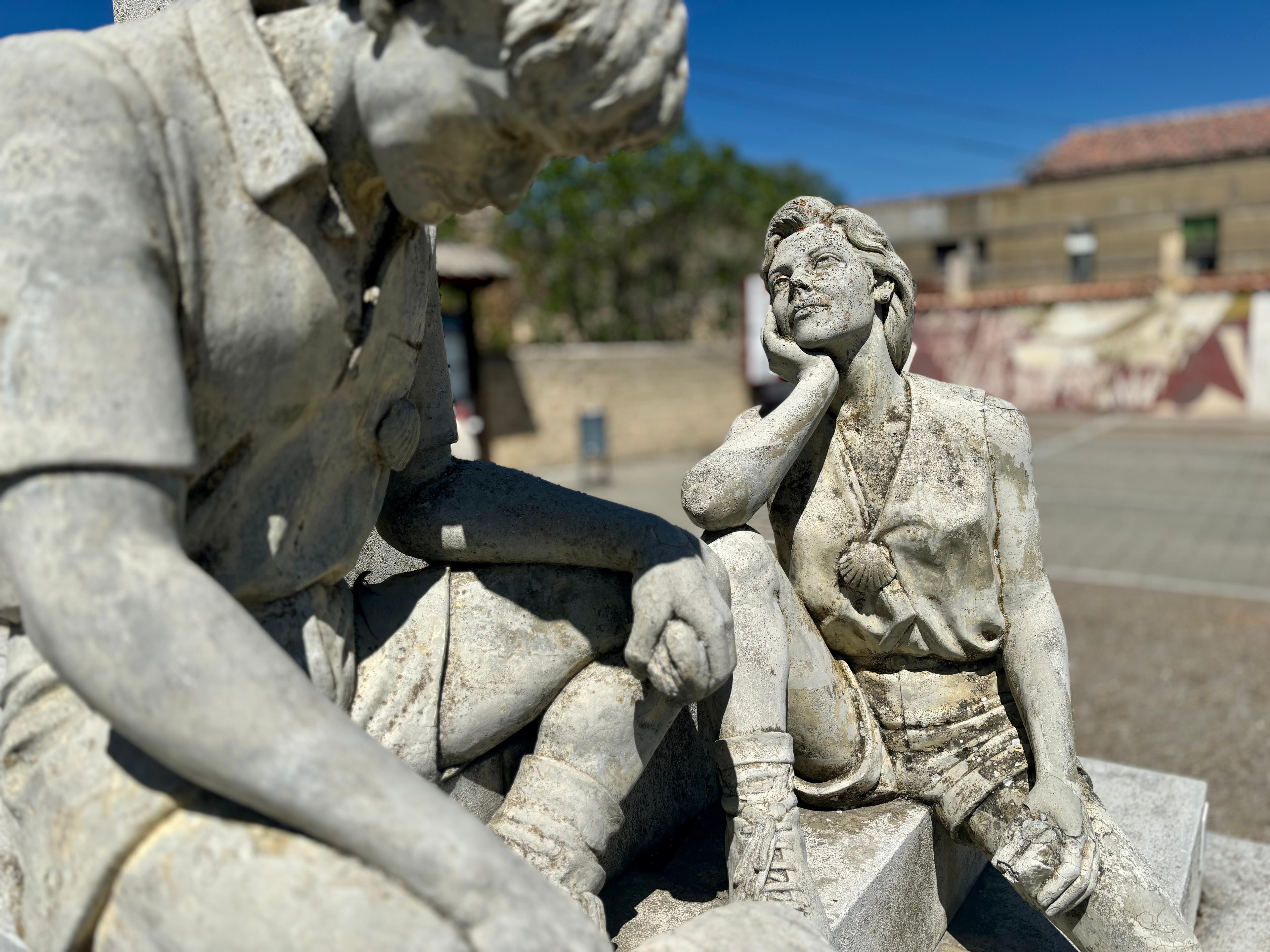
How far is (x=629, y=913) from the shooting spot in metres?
1.68

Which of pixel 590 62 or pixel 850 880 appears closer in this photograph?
pixel 590 62

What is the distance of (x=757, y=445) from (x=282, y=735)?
102 centimetres

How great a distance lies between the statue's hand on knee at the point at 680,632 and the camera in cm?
136

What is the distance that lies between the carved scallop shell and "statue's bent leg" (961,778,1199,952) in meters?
0.54

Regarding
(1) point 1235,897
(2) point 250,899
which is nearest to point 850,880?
(2) point 250,899

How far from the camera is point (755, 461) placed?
1.81m

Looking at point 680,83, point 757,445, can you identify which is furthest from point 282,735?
point 757,445

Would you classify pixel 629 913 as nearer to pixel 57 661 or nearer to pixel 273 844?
pixel 273 844

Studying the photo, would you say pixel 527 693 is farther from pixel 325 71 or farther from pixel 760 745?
pixel 325 71

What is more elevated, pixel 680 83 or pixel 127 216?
pixel 680 83

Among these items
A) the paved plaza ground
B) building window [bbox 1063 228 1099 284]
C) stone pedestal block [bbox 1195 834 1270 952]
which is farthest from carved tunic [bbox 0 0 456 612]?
building window [bbox 1063 228 1099 284]

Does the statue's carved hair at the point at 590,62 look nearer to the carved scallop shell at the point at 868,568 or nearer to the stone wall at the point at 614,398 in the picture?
the carved scallop shell at the point at 868,568

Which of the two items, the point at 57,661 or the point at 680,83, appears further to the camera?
the point at 680,83

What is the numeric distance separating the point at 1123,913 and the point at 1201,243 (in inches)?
877
